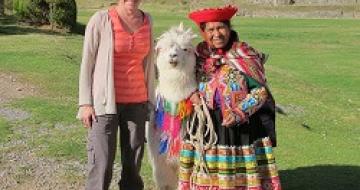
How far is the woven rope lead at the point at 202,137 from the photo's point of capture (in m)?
4.46

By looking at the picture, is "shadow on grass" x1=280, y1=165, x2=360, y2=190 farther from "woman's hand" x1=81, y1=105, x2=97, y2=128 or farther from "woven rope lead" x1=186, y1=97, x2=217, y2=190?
"woman's hand" x1=81, y1=105, x2=97, y2=128

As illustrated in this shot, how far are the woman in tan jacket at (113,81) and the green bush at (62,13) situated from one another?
65.1 ft

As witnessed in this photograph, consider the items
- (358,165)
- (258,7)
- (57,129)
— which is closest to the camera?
(358,165)

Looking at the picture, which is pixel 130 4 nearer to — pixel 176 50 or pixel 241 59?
pixel 176 50

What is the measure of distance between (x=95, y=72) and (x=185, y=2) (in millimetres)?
50793

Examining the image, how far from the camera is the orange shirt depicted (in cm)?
445

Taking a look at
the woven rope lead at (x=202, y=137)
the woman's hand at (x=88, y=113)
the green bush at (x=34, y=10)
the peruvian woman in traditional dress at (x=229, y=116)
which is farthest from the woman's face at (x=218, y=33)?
the green bush at (x=34, y=10)

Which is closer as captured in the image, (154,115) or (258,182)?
(258,182)

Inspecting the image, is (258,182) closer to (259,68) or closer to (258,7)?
(259,68)

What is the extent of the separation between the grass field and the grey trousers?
4.79 ft

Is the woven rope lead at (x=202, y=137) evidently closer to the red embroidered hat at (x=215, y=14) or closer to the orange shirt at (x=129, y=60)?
the orange shirt at (x=129, y=60)

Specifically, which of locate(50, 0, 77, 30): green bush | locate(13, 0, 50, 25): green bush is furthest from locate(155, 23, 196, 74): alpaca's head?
locate(13, 0, 50, 25): green bush

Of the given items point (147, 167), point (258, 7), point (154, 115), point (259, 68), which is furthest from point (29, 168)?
point (258, 7)

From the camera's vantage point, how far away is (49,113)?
9250 mm
